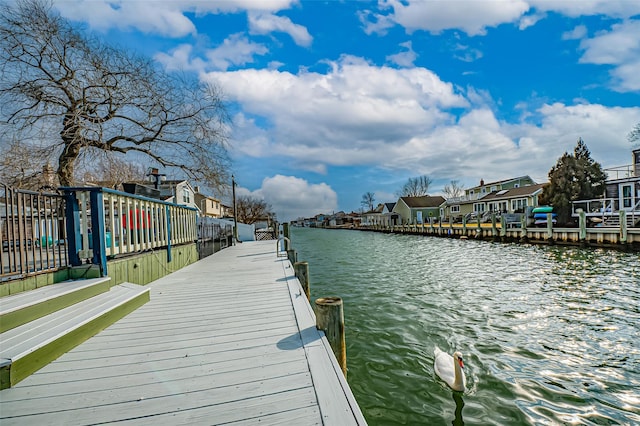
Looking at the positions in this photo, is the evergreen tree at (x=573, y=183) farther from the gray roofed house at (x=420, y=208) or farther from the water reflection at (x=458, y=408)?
the water reflection at (x=458, y=408)

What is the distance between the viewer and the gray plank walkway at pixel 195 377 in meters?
2.09

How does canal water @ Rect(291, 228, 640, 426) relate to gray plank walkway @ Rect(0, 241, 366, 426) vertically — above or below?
below

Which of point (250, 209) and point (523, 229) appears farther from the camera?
point (250, 209)

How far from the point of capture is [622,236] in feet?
52.3

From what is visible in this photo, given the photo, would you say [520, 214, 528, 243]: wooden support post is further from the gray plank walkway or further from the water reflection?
the gray plank walkway

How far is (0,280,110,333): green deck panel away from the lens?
2951 millimetres

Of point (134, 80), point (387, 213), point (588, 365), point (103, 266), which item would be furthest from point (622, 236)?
point (387, 213)

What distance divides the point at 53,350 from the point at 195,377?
152 centimetres

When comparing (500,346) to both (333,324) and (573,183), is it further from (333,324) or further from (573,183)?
(573,183)

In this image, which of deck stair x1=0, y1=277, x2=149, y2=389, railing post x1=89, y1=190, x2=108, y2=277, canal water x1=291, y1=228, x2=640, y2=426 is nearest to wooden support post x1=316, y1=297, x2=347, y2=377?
canal water x1=291, y1=228, x2=640, y2=426

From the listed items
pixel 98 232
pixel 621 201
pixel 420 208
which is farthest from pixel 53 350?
pixel 420 208

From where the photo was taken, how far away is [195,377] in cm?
257

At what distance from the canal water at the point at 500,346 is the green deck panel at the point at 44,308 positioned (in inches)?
151

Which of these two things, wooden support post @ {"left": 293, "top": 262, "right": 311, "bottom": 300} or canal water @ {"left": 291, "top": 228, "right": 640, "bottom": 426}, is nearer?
canal water @ {"left": 291, "top": 228, "right": 640, "bottom": 426}
